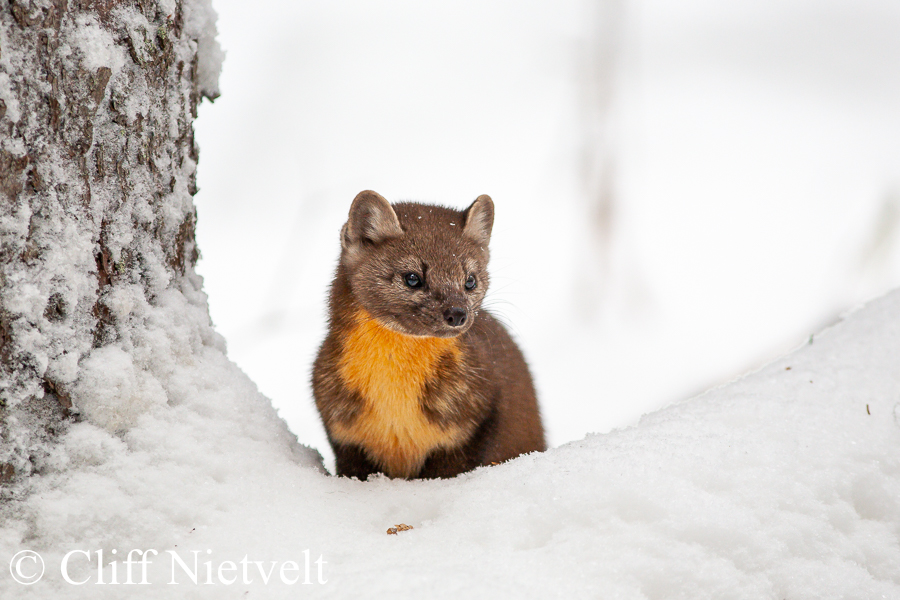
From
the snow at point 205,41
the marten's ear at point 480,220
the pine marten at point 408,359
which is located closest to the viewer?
the snow at point 205,41

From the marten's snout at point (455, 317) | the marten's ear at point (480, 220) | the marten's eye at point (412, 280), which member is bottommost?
the marten's snout at point (455, 317)

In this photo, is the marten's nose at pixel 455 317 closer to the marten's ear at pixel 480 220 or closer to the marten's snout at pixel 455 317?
the marten's snout at pixel 455 317

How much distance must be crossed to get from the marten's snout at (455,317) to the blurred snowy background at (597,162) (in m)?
2.83

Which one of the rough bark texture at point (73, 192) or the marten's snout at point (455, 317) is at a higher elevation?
the rough bark texture at point (73, 192)

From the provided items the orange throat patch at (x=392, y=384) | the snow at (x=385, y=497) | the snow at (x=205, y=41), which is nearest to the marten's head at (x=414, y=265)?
the orange throat patch at (x=392, y=384)

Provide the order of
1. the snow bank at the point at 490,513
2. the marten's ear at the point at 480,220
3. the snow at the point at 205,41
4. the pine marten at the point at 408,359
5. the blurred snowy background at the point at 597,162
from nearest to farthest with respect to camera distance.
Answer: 1. the snow bank at the point at 490,513
2. the snow at the point at 205,41
3. the pine marten at the point at 408,359
4. the marten's ear at the point at 480,220
5. the blurred snowy background at the point at 597,162

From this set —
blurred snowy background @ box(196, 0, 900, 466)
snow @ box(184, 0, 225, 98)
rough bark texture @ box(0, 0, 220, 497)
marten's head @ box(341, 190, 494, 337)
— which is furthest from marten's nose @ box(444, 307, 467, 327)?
blurred snowy background @ box(196, 0, 900, 466)

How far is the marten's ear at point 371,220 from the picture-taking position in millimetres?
3021

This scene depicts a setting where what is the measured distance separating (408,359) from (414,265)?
15.8 inches

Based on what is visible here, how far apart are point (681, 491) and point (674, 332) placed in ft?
14.8

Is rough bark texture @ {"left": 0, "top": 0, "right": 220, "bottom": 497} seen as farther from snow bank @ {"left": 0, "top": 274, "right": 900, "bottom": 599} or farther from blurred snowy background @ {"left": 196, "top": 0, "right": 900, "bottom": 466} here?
blurred snowy background @ {"left": 196, "top": 0, "right": 900, "bottom": 466}

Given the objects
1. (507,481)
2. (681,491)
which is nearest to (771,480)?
(681,491)

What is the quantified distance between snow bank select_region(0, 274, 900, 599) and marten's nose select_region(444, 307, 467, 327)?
0.59 metres

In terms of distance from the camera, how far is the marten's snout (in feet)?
8.97
